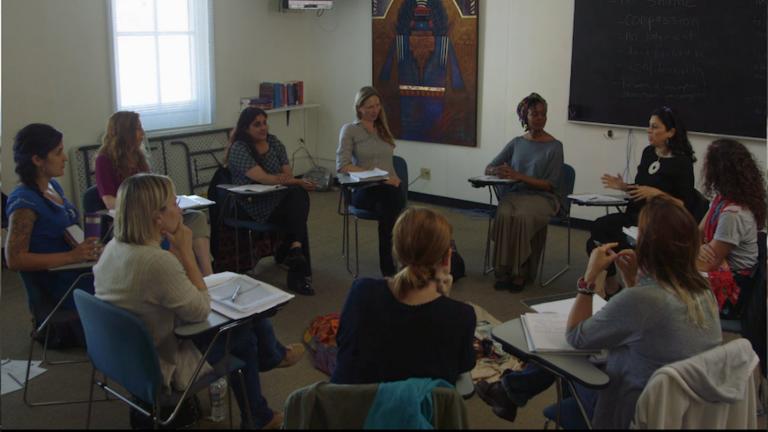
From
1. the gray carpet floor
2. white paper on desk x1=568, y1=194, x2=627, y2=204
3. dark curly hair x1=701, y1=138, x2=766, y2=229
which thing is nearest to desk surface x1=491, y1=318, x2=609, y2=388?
the gray carpet floor

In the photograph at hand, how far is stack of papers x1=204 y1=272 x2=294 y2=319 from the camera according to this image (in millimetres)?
2762

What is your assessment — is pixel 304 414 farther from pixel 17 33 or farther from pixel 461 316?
pixel 17 33

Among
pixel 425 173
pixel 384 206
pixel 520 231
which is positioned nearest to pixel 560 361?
pixel 520 231

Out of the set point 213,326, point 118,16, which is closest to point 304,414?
point 213,326

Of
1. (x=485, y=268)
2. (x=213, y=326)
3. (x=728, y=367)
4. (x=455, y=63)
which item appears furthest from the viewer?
(x=455, y=63)

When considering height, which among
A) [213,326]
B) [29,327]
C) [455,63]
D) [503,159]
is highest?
[455,63]

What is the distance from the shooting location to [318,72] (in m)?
7.88

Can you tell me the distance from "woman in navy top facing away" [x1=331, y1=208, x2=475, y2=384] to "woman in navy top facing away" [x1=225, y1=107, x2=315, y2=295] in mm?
2517

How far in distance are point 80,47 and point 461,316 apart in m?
4.66

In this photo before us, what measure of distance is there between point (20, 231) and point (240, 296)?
1176mm

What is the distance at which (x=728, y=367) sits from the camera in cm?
211

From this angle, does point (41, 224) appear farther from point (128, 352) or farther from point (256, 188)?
point (256, 188)

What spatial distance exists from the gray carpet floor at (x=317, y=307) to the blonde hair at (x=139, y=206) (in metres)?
1.02

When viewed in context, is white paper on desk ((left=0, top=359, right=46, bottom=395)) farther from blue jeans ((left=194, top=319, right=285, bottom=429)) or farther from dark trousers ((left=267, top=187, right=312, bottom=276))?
dark trousers ((left=267, top=187, right=312, bottom=276))
